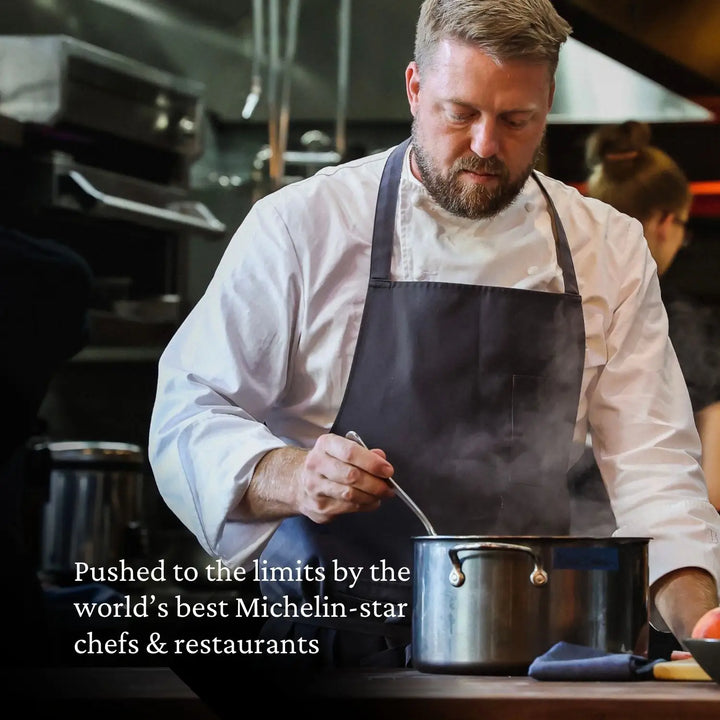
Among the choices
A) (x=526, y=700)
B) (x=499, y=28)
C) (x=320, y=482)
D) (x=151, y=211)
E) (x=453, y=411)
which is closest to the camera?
(x=526, y=700)

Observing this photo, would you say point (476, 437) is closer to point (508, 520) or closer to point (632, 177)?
point (508, 520)

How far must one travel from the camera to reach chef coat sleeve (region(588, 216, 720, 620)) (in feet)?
5.17

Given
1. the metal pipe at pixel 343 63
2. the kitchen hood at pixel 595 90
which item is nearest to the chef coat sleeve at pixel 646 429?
the kitchen hood at pixel 595 90

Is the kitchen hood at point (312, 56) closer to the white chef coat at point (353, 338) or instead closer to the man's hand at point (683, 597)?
the white chef coat at point (353, 338)

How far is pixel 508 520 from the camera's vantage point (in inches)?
67.8

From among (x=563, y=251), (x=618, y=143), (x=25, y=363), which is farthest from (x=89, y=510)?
(x=563, y=251)

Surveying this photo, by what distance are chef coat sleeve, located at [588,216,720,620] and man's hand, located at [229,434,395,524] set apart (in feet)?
1.37

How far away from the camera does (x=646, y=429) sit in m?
1.71

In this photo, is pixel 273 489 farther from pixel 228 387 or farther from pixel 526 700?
pixel 526 700

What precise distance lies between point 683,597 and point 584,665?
42cm

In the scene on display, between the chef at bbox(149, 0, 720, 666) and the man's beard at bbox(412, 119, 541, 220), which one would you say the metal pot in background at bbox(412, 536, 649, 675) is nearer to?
the chef at bbox(149, 0, 720, 666)

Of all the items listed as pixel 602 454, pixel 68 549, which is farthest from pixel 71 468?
pixel 602 454

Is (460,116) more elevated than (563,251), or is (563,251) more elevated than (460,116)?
(460,116)

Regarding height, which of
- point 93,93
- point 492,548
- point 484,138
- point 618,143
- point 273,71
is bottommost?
point 492,548
